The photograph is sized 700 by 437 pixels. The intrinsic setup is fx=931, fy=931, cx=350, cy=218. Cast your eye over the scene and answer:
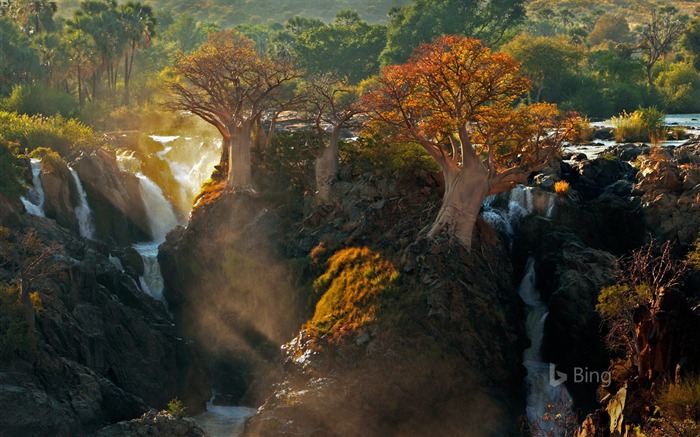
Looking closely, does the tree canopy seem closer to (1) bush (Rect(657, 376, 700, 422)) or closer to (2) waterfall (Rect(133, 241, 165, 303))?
(2) waterfall (Rect(133, 241, 165, 303))

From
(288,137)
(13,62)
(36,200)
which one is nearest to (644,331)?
(288,137)

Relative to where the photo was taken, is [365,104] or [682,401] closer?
[682,401]

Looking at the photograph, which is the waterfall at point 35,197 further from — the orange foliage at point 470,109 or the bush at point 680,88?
the bush at point 680,88

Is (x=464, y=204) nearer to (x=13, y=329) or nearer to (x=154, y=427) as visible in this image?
(x=154, y=427)

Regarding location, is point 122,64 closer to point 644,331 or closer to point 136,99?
point 136,99

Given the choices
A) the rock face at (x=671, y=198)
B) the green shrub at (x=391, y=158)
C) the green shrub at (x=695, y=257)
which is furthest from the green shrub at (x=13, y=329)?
the rock face at (x=671, y=198)

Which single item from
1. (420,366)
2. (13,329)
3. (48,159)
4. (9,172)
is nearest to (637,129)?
(420,366)
